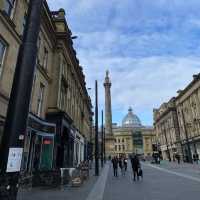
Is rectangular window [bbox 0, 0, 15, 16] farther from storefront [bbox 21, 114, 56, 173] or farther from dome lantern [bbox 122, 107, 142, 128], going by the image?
dome lantern [bbox 122, 107, 142, 128]

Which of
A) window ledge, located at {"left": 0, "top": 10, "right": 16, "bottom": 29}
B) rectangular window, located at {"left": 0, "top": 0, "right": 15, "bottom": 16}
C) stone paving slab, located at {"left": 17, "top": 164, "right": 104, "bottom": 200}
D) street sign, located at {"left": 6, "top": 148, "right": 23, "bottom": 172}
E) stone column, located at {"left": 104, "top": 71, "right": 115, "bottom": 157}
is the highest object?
stone column, located at {"left": 104, "top": 71, "right": 115, "bottom": 157}

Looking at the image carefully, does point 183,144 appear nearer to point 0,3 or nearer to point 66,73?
point 66,73

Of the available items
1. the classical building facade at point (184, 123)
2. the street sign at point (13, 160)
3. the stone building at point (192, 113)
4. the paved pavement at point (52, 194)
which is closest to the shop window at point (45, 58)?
the paved pavement at point (52, 194)

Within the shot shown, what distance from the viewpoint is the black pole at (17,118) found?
2475 millimetres

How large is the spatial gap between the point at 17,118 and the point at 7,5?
439 inches

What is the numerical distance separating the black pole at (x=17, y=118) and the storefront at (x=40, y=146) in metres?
10.7

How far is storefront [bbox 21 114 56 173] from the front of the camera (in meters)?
13.7

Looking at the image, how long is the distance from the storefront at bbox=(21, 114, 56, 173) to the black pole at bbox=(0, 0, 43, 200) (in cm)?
1072

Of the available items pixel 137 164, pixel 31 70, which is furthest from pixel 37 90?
pixel 31 70

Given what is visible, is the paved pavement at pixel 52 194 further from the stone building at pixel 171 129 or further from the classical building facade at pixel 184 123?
the stone building at pixel 171 129

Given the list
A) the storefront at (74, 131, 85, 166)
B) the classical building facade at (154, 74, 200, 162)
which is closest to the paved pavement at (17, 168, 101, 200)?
the storefront at (74, 131, 85, 166)

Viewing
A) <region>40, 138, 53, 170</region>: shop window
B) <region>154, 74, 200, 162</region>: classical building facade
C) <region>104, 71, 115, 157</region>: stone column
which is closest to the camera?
<region>40, 138, 53, 170</region>: shop window

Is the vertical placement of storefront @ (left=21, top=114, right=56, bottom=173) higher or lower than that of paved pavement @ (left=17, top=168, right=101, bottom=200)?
higher

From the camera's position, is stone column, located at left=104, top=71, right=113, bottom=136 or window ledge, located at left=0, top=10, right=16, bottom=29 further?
stone column, located at left=104, top=71, right=113, bottom=136
